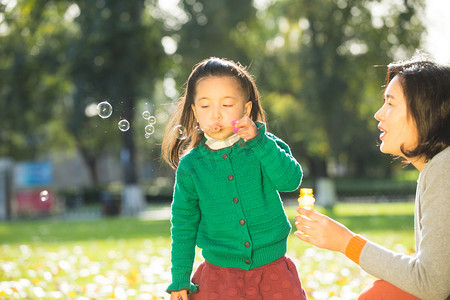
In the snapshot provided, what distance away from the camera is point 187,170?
318 cm

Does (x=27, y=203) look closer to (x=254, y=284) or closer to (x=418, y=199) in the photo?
(x=254, y=284)

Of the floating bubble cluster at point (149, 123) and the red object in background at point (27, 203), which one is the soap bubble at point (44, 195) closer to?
the floating bubble cluster at point (149, 123)

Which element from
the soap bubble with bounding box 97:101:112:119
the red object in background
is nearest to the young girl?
the soap bubble with bounding box 97:101:112:119

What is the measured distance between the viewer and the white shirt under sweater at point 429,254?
223 cm

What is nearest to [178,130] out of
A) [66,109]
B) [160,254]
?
[160,254]

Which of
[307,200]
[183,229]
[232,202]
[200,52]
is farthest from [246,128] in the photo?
[200,52]

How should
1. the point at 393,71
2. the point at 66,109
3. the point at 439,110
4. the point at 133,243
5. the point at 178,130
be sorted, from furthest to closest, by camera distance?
the point at 66,109
the point at 133,243
the point at 178,130
the point at 393,71
the point at 439,110

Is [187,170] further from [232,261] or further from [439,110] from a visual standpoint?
[439,110]

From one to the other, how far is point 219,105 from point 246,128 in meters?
0.23

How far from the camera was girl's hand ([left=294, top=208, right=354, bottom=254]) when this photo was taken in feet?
8.22

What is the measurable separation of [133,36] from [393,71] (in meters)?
19.9

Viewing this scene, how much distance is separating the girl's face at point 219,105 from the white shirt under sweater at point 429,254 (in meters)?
1.05

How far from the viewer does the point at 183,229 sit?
312cm

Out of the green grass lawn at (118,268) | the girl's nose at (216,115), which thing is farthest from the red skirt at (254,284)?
the green grass lawn at (118,268)
